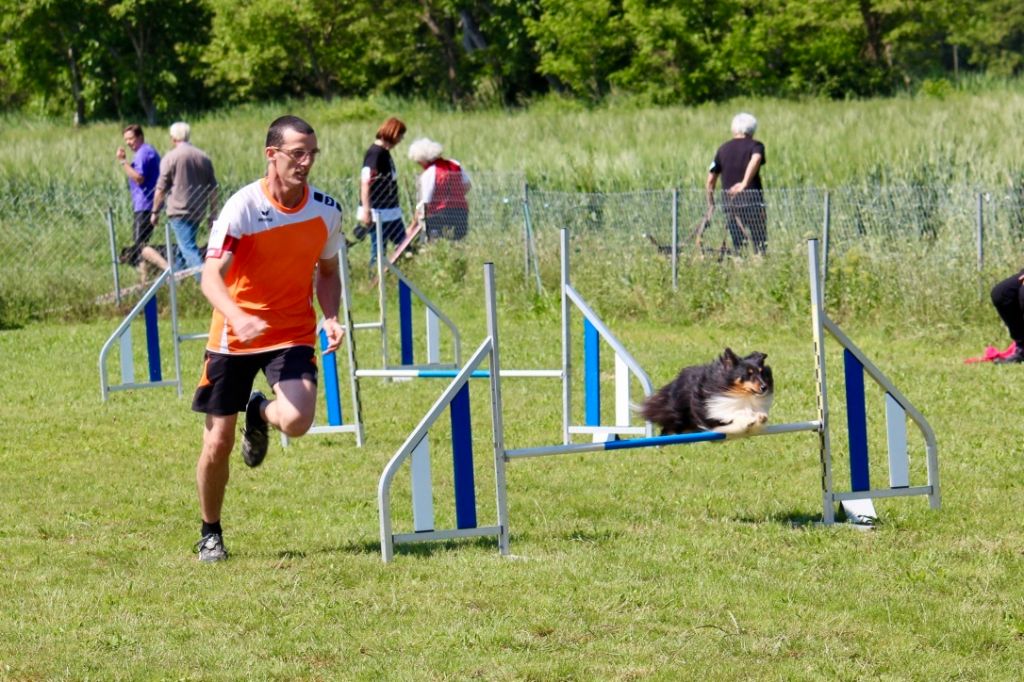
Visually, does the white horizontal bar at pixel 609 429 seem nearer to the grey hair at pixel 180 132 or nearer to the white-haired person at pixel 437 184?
the white-haired person at pixel 437 184

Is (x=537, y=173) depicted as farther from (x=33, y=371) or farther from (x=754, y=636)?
(x=754, y=636)

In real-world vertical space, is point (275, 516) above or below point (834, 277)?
below

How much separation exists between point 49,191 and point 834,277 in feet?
41.4

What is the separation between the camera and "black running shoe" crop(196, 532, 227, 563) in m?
6.02

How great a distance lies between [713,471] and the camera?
7820 mm

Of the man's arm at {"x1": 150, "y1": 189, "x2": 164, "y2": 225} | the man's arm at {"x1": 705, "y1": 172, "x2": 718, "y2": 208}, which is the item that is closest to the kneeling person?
the man's arm at {"x1": 705, "y1": 172, "x2": 718, "y2": 208}

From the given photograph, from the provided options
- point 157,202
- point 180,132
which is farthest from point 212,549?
point 157,202

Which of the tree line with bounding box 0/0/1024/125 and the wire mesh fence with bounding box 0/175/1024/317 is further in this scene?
the tree line with bounding box 0/0/1024/125

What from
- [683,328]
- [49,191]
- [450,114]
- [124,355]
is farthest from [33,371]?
[450,114]

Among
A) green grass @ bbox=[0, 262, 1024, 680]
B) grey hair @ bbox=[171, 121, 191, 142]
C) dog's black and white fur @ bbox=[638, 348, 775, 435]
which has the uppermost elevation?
grey hair @ bbox=[171, 121, 191, 142]

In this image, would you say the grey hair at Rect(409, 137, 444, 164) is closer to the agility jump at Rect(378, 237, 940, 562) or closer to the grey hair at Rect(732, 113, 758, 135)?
the grey hair at Rect(732, 113, 758, 135)

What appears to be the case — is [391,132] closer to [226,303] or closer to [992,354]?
[992,354]

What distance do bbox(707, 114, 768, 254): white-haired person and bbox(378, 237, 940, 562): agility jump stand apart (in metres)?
7.81

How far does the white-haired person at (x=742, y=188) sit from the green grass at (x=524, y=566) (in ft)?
14.9
